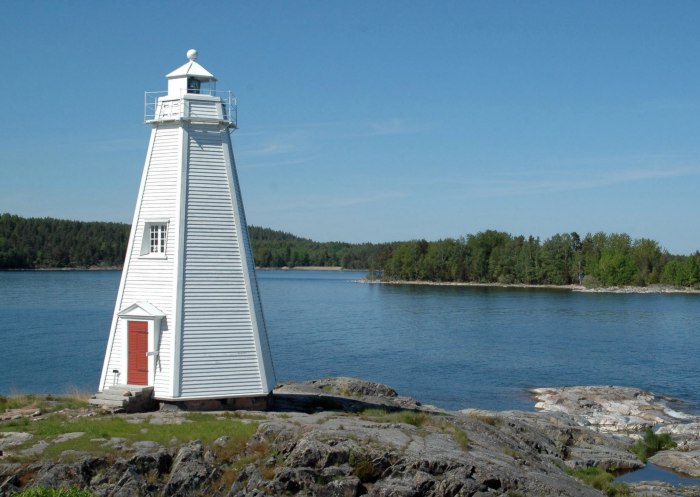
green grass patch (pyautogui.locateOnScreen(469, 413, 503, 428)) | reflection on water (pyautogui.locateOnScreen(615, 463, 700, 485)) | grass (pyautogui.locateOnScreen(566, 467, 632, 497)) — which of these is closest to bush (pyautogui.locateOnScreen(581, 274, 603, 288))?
reflection on water (pyautogui.locateOnScreen(615, 463, 700, 485))

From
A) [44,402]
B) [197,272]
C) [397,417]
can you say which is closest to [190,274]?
[197,272]

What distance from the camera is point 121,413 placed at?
19.0 m

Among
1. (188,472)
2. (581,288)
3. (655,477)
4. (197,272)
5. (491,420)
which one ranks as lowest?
(655,477)

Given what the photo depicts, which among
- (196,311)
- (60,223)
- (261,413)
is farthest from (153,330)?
(60,223)

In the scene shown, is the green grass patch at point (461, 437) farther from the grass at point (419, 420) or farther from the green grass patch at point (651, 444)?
the green grass patch at point (651, 444)

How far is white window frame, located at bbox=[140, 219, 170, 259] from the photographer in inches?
793

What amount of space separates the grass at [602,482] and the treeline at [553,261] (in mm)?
123448

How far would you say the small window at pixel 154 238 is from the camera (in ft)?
66.2

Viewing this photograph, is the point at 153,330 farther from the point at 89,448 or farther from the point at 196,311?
the point at 89,448

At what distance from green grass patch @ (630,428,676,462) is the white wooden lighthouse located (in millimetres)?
14143

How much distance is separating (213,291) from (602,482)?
11.3 meters

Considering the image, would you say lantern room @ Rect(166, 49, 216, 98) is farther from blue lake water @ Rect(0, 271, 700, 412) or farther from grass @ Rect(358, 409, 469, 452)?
blue lake water @ Rect(0, 271, 700, 412)

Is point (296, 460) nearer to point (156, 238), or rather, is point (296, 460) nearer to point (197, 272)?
point (197, 272)

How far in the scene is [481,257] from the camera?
153 m
